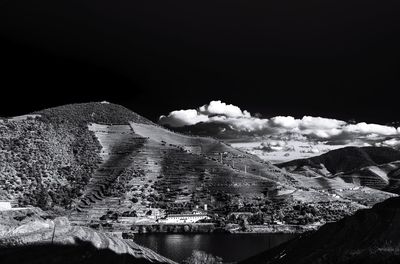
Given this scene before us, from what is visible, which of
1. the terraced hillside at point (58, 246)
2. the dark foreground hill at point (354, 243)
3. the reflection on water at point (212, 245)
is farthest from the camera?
the reflection on water at point (212, 245)

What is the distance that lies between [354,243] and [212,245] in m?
104

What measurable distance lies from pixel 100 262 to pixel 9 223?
1776 centimetres

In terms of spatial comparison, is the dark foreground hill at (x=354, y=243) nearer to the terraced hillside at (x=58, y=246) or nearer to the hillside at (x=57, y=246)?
the terraced hillside at (x=58, y=246)

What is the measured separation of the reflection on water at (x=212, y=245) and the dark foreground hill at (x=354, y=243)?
52.5 metres

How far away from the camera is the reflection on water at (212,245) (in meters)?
153

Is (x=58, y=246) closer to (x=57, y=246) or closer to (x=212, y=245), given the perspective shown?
(x=57, y=246)

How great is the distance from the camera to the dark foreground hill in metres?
62.1

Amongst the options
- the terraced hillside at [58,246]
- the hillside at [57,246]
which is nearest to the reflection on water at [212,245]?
the terraced hillside at [58,246]

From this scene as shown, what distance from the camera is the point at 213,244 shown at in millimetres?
176250

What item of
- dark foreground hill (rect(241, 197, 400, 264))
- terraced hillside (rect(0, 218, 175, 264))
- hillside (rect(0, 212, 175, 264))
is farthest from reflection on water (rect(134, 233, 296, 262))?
dark foreground hill (rect(241, 197, 400, 264))

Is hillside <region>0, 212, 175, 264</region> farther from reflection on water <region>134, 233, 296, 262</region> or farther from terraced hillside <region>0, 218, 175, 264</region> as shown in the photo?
reflection on water <region>134, 233, 296, 262</region>

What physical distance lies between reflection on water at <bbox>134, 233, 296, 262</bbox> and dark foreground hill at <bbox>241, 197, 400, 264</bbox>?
52.5m

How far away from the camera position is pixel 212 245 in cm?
17362

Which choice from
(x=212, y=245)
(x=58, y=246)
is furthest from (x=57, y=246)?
(x=212, y=245)
